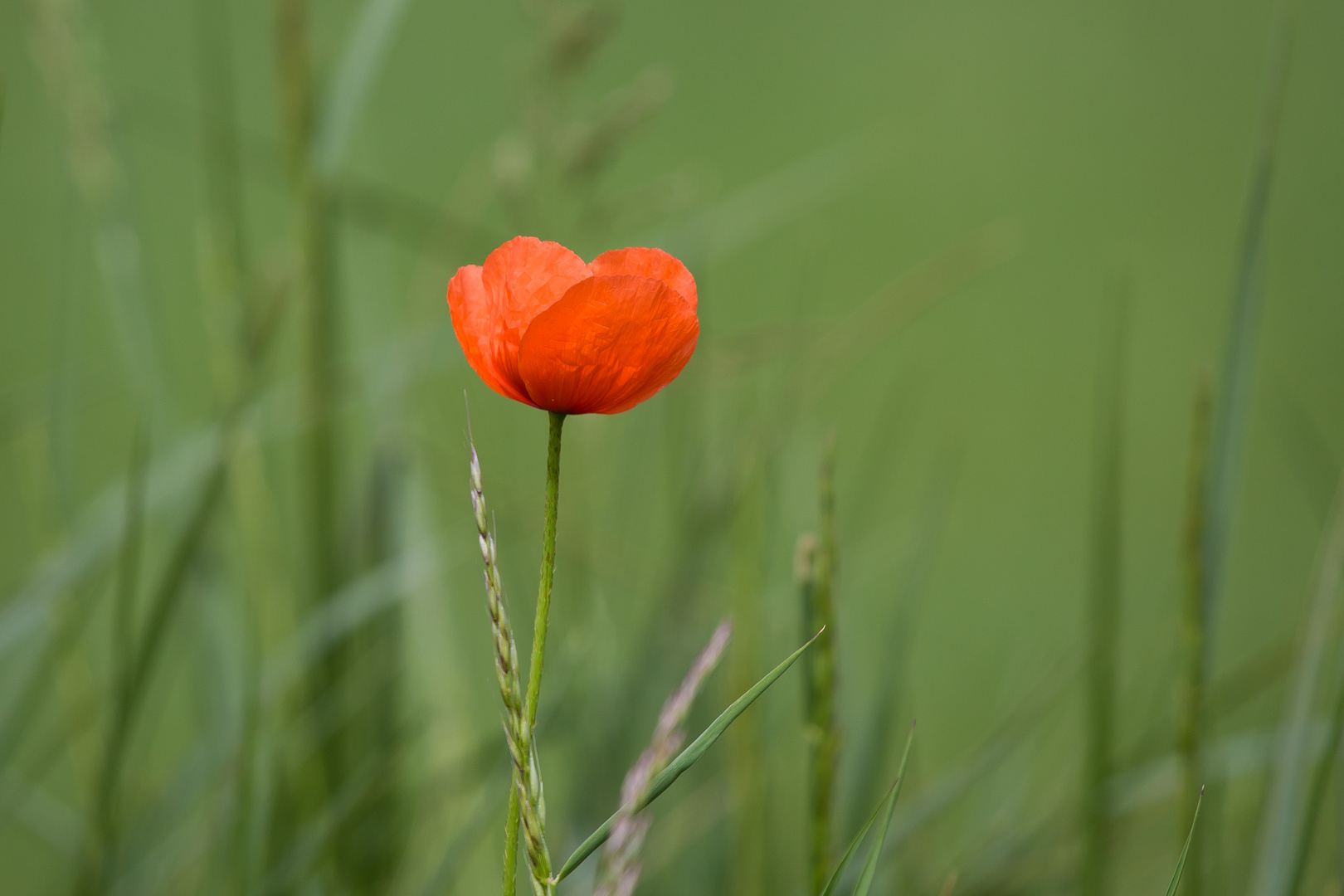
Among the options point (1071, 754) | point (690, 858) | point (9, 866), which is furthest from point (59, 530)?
point (1071, 754)

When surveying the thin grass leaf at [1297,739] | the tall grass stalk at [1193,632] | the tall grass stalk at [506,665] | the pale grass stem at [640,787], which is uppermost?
the tall grass stalk at [506,665]

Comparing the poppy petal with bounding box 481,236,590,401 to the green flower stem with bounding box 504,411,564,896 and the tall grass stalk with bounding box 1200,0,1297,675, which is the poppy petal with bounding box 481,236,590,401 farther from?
the tall grass stalk with bounding box 1200,0,1297,675

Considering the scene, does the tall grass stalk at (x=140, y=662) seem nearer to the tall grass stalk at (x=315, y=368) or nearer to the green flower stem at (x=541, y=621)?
the tall grass stalk at (x=315, y=368)

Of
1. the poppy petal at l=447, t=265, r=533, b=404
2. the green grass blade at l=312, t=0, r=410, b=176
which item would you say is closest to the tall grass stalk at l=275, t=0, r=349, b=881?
the green grass blade at l=312, t=0, r=410, b=176

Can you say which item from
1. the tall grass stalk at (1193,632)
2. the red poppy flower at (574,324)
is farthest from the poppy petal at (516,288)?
the tall grass stalk at (1193,632)

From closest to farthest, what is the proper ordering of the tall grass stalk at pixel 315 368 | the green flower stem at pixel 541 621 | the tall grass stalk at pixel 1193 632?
the green flower stem at pixel 541 621 < the tall grass stalk at pixel 1193 632 < the tall grass stalk at pixel 315 368

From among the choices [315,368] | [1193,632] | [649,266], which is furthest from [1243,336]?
[315,368]

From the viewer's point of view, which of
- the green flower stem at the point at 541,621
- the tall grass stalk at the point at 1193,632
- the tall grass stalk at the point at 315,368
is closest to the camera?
the green flower stem at the point at 541,621
